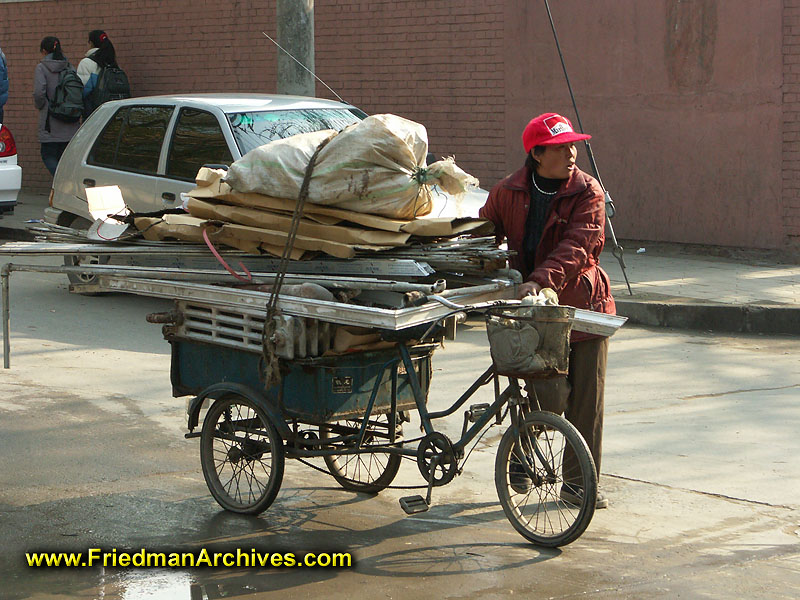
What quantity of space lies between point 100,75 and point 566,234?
11.6 metres

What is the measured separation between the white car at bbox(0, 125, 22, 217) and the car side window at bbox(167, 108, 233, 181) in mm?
4253

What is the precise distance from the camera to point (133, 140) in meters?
10.3

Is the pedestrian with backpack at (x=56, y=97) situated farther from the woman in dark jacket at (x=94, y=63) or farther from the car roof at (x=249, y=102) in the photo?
the car roof at (x=249, y=102)

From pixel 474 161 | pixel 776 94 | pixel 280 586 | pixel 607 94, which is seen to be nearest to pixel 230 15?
pixel 474 161

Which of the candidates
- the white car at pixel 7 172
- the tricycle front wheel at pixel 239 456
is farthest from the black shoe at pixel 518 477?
the white car at pixel 7 172

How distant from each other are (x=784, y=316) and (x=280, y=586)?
6114mm

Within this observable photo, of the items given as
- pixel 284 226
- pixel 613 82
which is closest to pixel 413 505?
pixel 284 226

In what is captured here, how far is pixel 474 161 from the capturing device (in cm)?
1370

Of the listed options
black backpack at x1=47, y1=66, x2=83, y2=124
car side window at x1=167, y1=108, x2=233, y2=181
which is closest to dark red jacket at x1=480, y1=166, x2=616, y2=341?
car side window at x1=167, y1=108, x2=233, y2=181

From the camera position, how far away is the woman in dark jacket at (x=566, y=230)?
16.6 ft

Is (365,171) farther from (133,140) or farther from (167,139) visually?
(133,140)

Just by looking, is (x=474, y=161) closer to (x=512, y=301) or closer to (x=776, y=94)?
(x=776, y=94)

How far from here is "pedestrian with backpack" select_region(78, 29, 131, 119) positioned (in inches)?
600

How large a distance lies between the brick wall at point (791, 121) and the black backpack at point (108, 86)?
8.41m
